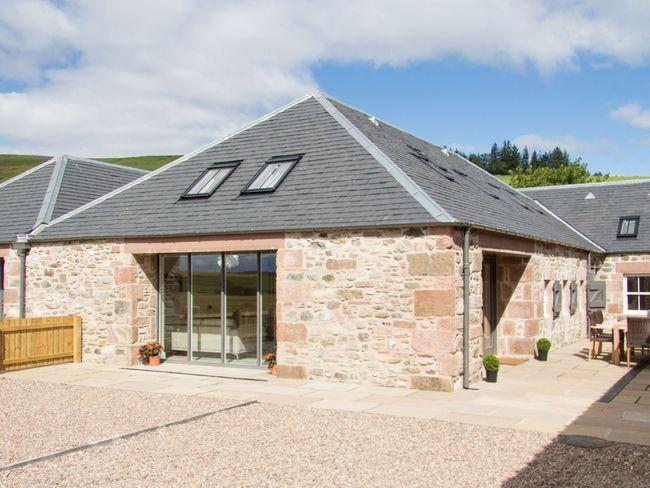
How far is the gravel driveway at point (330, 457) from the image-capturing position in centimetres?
632

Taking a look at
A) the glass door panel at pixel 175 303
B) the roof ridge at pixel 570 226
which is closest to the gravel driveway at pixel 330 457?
the glass door panel at pixel 175 303

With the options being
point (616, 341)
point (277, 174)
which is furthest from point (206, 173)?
point (616, 341)

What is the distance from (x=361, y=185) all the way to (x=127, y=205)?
19.1 feet

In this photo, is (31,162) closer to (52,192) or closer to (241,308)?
(52,192)

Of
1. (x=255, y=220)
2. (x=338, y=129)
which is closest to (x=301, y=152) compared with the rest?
(x=338, y=129)

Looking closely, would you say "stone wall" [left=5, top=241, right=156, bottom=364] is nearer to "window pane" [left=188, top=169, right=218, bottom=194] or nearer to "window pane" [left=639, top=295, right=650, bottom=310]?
"window pane" [left=188, top=169, right=218, bottom=194]

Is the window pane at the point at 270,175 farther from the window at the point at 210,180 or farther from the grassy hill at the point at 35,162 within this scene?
the grassy hill at the point at 35,162

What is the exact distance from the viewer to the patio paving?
8.84 meters

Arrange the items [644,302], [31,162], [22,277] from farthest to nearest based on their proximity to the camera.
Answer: [31,162]
[644,302]
[22,277]

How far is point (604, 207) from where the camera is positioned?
24891mm

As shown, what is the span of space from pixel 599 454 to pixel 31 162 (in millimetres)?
73995

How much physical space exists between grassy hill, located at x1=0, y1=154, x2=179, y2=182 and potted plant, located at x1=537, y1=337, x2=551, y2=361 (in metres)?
56.3

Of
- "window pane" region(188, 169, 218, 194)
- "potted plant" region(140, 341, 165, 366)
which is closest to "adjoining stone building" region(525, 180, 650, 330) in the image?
"window pane" region(188, 169, 218, 194)

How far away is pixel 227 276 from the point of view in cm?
1387
